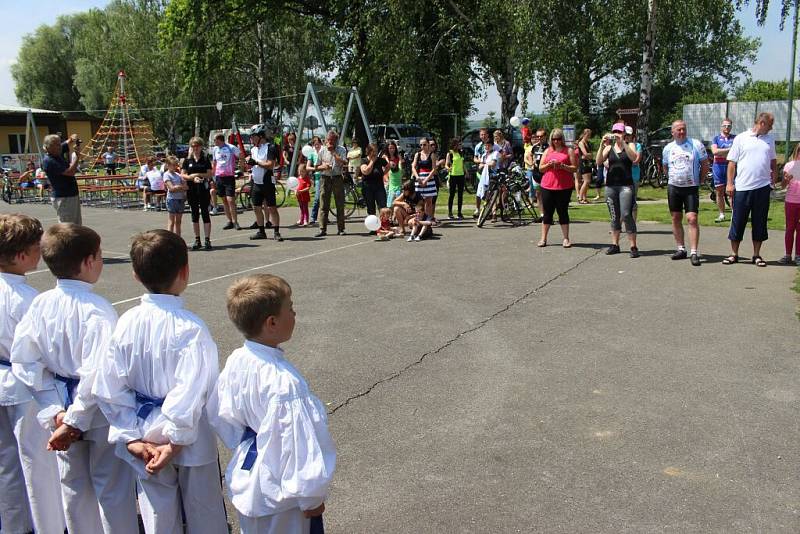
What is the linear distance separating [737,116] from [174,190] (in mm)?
24282

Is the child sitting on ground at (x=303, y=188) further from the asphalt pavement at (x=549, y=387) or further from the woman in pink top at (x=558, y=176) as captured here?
the woman in pink top at (x=558, y=176)

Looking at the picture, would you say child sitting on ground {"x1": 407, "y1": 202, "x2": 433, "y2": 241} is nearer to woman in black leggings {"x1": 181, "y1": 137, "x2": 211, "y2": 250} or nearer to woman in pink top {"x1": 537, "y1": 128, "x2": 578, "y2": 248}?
woman in pink top {"x1": 537, "y1": 128, "x2": 578, "y2": 248}

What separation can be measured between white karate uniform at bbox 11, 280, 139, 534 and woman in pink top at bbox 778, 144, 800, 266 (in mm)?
9148

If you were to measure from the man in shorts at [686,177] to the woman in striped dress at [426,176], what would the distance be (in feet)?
17.1

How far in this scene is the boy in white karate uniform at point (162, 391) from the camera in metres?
2.53

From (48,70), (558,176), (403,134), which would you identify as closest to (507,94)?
(403,134)

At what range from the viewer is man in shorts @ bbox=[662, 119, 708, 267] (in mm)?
9539

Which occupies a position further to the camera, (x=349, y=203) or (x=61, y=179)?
(x=349, y=203)

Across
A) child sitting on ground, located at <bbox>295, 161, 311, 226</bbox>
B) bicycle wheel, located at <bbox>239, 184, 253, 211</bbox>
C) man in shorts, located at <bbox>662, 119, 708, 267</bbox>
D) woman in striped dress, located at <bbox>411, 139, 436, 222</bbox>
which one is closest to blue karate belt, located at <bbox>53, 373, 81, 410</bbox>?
man in shorts, located at <bbox>662, 119, 708, 267</bbox>

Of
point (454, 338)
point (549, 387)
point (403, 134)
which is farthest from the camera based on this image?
point (403, 134)

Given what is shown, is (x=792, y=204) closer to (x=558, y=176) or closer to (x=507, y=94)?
(x=558, y=176)

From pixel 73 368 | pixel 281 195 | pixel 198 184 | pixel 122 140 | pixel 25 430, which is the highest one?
pixel 122 140

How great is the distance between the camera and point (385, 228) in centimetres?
1337

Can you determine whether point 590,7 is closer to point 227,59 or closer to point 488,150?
point 488,150
